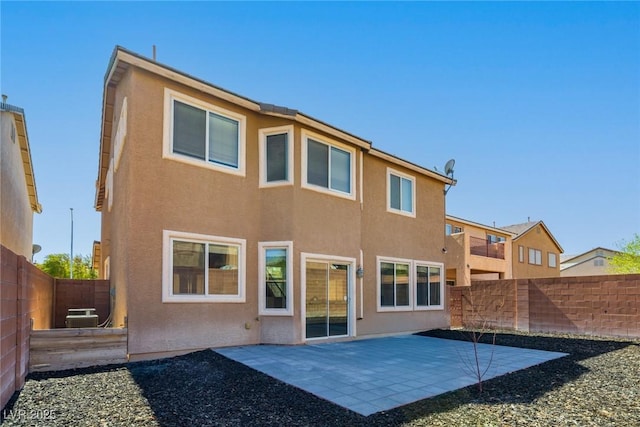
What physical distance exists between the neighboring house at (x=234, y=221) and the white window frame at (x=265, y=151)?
0.03 metres

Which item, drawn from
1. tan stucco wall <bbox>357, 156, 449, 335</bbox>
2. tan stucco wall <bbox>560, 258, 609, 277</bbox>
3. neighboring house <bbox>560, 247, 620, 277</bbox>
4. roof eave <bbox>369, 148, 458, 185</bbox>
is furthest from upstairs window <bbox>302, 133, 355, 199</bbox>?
tan stucco wall <bbox>560, 258, 609, 277</bbox>

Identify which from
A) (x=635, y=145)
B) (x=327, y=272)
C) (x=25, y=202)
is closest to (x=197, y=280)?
(x=327, y=272)

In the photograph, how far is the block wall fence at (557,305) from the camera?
12.1 metres

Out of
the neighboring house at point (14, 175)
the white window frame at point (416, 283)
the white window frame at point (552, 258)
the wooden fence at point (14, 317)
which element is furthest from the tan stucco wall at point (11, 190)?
the white window frame at point (552, 258)

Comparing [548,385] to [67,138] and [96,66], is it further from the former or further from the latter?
[67,138]

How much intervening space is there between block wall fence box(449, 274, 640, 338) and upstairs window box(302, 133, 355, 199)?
5.75m

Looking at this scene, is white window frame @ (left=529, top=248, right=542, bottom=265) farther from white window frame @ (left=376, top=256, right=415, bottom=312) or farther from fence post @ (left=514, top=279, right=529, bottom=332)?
white window frame @ (left=376, top=256, right=415, bottom=312)

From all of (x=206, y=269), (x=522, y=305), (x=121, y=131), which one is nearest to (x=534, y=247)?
(x=522, y=305)

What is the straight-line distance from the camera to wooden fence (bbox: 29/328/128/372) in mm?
7059

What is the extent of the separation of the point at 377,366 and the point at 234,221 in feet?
15.7

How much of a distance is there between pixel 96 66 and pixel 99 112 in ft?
5.46

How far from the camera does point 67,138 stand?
48.5ft

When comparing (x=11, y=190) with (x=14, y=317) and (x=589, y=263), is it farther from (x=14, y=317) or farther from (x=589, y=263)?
(x=589, y=263)

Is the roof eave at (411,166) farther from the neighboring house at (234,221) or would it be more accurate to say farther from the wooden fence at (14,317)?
the wooden fence at (14,317)
